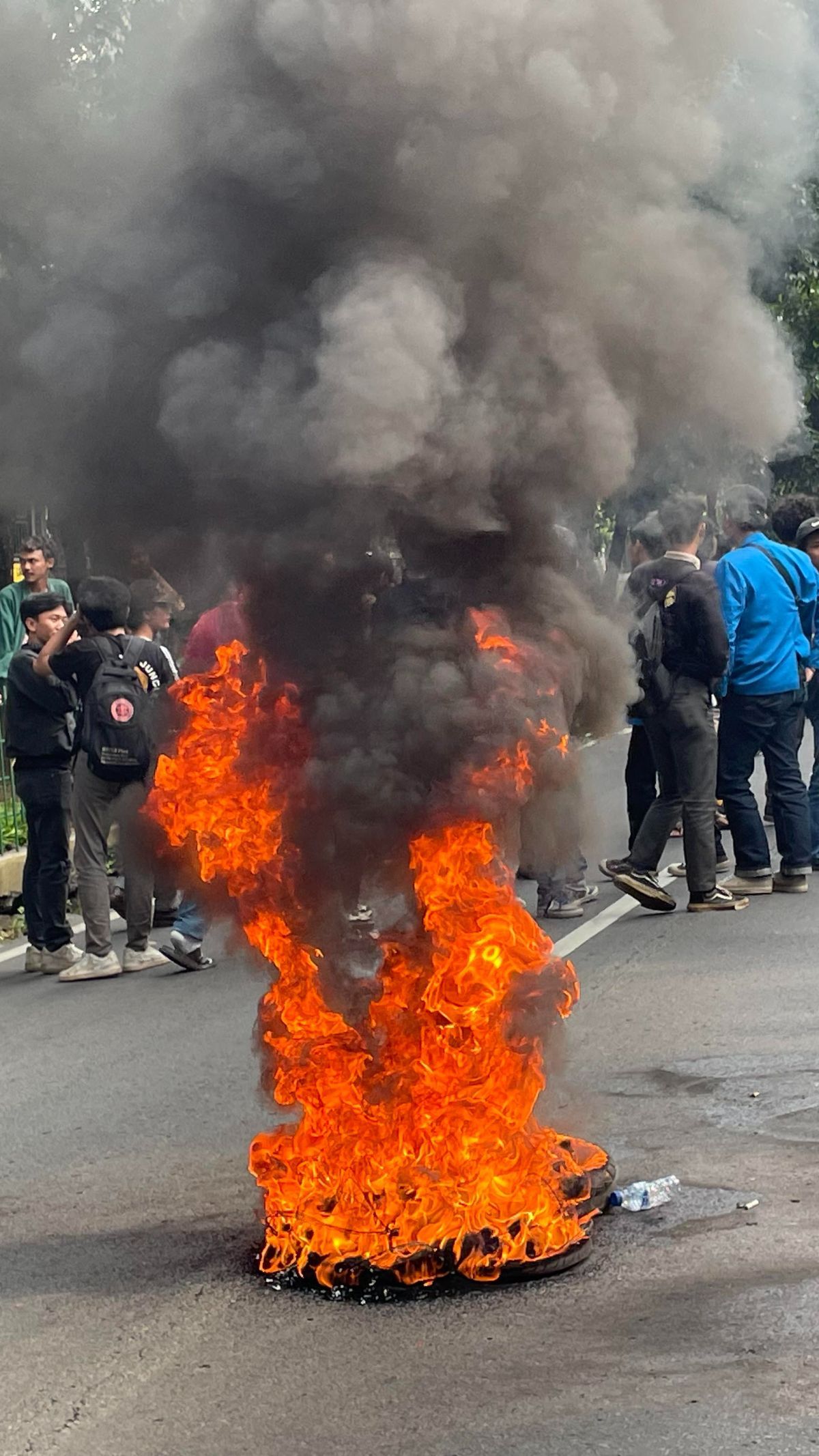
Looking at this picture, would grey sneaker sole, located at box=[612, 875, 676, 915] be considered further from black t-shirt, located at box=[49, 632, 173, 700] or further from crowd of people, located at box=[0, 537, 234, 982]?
black t-shirt, located at box=[49, 632, 173, 700]

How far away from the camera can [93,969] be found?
9945 millimetres

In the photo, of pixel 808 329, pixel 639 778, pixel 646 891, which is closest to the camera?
pixel 646 891

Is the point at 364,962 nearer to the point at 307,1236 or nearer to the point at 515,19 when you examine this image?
the point at 307,1236

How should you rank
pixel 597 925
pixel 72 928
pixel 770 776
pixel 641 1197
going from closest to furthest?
pixel 641 1197, pixel 597 925, pixel 770 776, pixel 72 928

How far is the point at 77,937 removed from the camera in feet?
36.8

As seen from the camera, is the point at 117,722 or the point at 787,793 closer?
the point at 117,722

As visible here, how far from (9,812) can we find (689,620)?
5349 mm

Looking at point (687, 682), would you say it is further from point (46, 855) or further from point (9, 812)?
point (9, 812)

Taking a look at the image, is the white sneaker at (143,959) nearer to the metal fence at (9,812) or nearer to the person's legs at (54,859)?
the person's legs at (54,859)

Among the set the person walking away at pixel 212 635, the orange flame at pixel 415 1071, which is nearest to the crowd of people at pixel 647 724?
the person walking away at pixel 212 635

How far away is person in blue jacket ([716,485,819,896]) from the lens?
422 inches

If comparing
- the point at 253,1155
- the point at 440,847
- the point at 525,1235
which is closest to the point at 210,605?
the point at 440,847

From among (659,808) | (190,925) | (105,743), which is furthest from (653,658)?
(105,743)

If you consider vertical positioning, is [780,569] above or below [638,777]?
above
